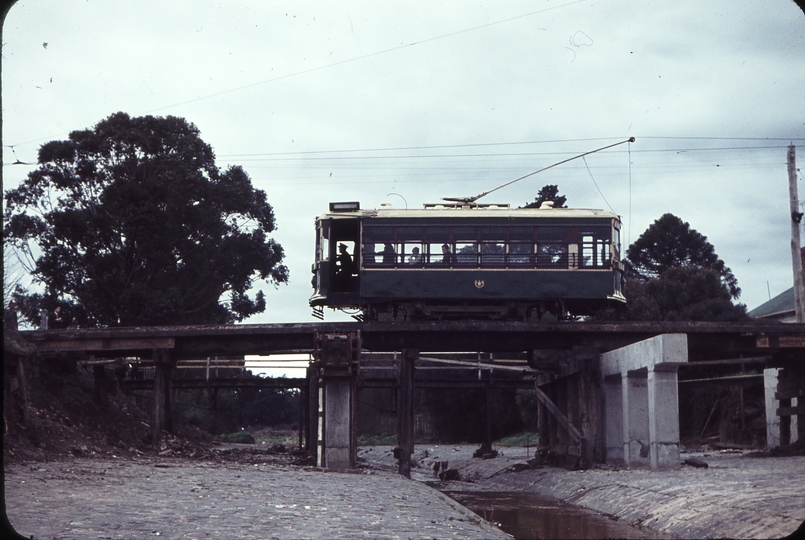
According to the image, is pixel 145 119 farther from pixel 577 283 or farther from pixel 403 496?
pixel 403 496

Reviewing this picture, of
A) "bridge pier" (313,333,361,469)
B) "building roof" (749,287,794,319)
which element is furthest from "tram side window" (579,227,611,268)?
"building roof" (749,287,794,319)

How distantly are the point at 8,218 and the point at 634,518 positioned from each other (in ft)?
117

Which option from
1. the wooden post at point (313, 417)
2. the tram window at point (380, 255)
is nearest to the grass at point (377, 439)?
the wooden post at point (313, 417)

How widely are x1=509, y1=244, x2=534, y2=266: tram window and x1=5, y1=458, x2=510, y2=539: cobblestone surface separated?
10.5m

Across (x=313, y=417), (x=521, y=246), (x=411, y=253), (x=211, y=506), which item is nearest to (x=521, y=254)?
(x=521, y=246)

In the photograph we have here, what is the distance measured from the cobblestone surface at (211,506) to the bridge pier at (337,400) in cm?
410

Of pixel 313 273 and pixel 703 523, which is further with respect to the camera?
pixel 313 273

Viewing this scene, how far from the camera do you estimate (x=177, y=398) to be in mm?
52219

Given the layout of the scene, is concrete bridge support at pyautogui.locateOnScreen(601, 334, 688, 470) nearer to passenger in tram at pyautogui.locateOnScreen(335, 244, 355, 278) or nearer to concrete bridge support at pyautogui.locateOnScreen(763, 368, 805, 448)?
concrete bridge support at pyautogui.locateOnScreen(763, 368, 805, 448)

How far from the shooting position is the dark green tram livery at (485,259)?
91.7ft

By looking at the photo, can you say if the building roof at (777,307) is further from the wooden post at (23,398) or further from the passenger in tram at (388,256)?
the wooden post at (23,398)

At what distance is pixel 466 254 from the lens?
2811 cm

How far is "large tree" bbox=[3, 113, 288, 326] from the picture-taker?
1690 inches

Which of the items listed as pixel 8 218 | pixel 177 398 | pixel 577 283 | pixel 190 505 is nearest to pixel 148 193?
pixel 8 218
